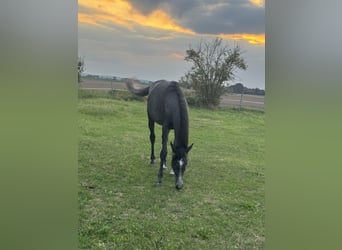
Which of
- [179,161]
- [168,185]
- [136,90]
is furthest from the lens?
A: [136,90]

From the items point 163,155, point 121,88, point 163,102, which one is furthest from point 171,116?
point 121,88

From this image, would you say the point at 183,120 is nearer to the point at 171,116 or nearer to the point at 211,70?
the point at 171,116

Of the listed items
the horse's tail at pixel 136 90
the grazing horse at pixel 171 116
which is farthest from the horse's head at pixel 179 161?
the horse's tail at pixel 136 90

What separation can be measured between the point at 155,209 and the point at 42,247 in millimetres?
1118

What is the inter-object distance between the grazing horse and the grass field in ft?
0.44

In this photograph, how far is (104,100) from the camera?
2.24 metres

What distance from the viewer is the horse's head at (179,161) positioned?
7.15 feet

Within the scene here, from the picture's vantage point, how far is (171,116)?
2.39m

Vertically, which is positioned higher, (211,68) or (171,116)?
(211,68)

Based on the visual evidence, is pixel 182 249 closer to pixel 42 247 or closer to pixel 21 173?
pixel 42 247

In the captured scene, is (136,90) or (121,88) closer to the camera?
(121,88)

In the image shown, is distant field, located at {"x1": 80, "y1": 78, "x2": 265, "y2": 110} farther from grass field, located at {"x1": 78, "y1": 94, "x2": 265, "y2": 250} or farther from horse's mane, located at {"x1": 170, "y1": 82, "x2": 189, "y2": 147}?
horse's mane, located at {"x1": 170, "y1": 82, "x2": 189, "y2": 147}

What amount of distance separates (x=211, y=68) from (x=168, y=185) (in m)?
0.95

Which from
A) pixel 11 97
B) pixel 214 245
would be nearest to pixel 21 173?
pixel 11 97
